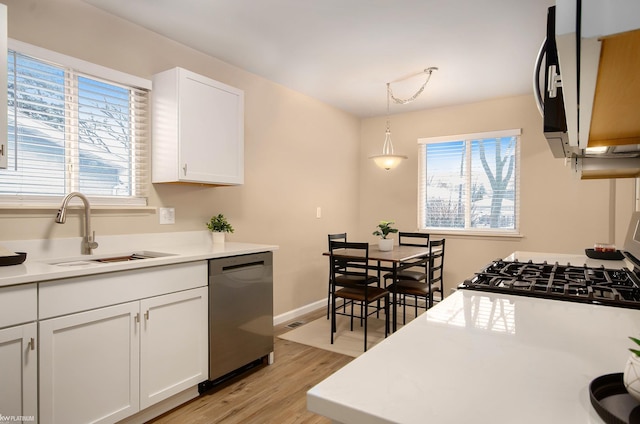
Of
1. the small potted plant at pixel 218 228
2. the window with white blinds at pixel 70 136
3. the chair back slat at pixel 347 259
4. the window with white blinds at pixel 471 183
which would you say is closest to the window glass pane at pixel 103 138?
the window with white blinds at pixel 70 136

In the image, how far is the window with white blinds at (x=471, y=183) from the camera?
14.4 ft

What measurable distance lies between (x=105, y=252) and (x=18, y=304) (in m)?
0.87

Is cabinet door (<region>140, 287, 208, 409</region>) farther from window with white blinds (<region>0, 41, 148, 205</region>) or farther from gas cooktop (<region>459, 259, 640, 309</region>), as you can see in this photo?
gas cooktop (<region>459, 259, 640, 309</region>)

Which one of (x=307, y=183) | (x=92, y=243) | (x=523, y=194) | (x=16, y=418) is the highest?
(x=307, y=183)

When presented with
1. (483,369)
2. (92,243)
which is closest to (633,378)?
(483,369)

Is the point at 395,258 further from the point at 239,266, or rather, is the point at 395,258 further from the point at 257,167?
the point at 257,167

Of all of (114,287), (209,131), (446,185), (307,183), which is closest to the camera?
(114,287)

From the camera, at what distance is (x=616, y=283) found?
1.48 metres

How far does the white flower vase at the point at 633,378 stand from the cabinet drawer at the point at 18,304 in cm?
196

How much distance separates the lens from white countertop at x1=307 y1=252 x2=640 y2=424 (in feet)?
1.84

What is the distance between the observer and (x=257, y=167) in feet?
12.0

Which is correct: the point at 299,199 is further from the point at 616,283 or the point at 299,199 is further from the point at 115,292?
the point at 616,283

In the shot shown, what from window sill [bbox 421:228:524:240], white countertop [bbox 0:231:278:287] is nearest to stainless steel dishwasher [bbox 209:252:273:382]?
white countertop [bbox 0:231:278:287]

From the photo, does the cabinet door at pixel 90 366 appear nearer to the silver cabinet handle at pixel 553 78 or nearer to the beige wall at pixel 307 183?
the beige wall at pixel 307 183
